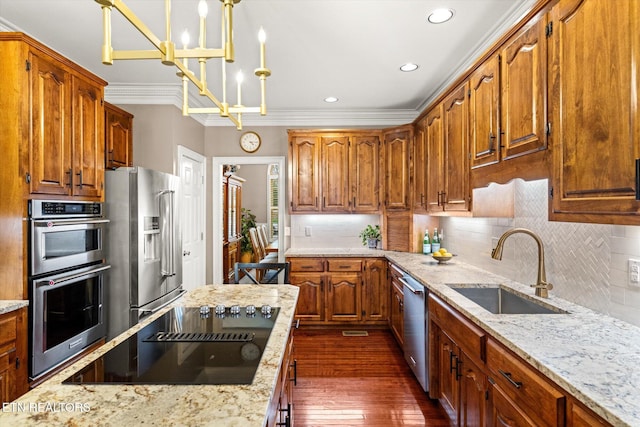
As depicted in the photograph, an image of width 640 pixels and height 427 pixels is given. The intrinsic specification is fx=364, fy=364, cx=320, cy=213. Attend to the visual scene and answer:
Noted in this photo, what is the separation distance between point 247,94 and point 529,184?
2942 mm

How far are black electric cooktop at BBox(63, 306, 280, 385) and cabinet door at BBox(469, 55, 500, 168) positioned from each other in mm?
1614

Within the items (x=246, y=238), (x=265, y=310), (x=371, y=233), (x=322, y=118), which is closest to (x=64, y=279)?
(x=265, y=310)

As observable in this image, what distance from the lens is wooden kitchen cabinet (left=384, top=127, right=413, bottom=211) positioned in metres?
4.27

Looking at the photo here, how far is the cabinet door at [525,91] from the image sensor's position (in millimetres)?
1713

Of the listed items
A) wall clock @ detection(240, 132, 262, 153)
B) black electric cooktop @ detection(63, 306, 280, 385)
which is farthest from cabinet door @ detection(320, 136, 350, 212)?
black electric cooktop @ detection(63, 306, 280, 385)

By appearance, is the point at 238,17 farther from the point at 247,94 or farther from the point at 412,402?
the point at 412,402

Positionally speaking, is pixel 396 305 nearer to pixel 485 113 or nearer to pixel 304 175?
pixel 304 175

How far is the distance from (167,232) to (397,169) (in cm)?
264

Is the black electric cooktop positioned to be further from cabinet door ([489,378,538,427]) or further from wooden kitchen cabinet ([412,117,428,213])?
wooden kitchen cabinet ([412,117,428,213])

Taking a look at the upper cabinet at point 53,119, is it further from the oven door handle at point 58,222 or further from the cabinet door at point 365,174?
the cabinet door at point 365,174

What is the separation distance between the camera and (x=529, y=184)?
7.95ft

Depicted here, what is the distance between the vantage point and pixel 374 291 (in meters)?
4.23

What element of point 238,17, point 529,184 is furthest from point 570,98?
point 238,17

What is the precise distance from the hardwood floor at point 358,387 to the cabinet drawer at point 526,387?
112 centimetres
